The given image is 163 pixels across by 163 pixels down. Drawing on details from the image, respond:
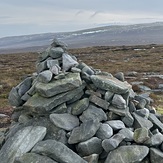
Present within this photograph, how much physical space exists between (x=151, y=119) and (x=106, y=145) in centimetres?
293

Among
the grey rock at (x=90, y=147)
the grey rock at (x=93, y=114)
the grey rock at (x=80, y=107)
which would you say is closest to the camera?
the grey rock at (x=90, y=147)

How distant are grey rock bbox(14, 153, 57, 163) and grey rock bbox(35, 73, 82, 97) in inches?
83.9

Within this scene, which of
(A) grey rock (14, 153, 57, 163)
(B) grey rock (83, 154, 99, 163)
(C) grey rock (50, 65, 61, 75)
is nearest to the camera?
(A) grey rock (14, 153, 57, 163)

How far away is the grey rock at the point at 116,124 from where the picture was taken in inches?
416

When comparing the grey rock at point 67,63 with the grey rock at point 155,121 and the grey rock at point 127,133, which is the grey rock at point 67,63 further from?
the grey rock at point 155,121

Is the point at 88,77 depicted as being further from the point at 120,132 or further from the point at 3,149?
the point at 3,149

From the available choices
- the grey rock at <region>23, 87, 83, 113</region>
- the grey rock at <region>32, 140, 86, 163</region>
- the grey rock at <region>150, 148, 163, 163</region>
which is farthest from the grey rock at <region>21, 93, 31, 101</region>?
the grey rock at <region>150, 148, 163, 163</region>

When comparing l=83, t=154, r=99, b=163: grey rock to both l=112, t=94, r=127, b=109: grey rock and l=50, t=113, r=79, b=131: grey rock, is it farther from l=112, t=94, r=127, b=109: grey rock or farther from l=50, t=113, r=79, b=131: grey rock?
l=112, t=94, r=127, b=109: grey rock

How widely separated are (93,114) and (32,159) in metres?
2.43

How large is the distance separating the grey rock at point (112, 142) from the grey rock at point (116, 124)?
630mm

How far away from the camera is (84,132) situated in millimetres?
10094

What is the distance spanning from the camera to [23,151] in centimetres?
1000

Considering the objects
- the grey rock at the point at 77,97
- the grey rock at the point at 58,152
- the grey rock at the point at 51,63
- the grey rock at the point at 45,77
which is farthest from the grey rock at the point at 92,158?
the grey rock at the point at 51,63

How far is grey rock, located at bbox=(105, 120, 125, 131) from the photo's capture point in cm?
1057
